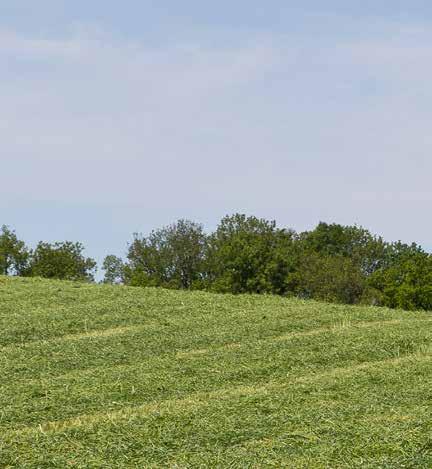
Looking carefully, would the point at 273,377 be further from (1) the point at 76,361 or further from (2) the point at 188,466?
(2) the point at 188,466

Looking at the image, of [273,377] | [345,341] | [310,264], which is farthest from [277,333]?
[310,264]

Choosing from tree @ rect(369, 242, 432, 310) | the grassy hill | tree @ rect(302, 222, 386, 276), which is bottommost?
the grassy hill

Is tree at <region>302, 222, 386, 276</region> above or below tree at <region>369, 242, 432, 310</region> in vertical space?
above

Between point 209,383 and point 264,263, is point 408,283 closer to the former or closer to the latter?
point 264,263

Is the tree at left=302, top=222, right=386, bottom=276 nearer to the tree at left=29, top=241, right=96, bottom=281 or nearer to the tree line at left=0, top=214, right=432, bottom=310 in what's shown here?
the tree line at left=0, top=214, right=432, bottom=310

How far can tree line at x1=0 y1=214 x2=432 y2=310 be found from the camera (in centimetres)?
7444

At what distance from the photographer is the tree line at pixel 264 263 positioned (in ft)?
244

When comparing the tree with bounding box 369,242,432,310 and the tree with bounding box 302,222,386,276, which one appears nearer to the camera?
the tree with bounding box 369,242,432,310

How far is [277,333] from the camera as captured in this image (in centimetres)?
2373

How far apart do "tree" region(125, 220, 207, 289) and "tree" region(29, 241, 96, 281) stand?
1047 cm

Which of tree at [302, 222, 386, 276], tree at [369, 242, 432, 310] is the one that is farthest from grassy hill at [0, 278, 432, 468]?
tree at [302, 222, 386, 276]

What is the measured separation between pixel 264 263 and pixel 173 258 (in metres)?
12.9

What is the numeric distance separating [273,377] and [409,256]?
6317 centimetres

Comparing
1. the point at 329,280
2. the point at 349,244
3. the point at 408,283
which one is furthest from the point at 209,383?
the point at 349,244
